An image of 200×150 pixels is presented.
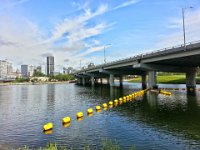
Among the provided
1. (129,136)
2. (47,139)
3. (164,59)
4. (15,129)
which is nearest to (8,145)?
(47,139)

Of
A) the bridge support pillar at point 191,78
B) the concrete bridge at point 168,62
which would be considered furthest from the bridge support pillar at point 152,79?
the bridge support pillar at point 191,78

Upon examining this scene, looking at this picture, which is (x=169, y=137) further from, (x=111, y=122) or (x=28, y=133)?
(x=28, y=133)

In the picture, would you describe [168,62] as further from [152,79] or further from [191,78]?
[191,78]

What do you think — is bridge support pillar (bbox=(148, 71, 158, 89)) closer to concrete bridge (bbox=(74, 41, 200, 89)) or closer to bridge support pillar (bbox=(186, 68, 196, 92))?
concrete bridge (bbox=(74, 41, 200, 89))

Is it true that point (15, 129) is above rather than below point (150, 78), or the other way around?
below

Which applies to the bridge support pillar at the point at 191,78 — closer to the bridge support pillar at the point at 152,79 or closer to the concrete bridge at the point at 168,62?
the concrete bridge at the point at 168,62

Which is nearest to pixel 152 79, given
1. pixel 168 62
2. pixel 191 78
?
pixel 168 62

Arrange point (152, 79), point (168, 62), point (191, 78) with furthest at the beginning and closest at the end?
point (191, 78) < point (152, 79) < point (168, 62)

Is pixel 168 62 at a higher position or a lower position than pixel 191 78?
higher

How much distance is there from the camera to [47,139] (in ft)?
83.4

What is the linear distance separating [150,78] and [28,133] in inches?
2821

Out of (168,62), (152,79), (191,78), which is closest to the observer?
(168,62)

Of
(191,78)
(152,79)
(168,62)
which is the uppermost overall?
(168,62)

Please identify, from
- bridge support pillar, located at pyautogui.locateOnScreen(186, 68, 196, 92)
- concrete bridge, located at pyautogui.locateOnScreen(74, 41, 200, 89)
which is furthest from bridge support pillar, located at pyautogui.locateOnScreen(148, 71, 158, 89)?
bridge support pillar, located at pyautogui.locateOnScreen(186, 68, 196, 92)
